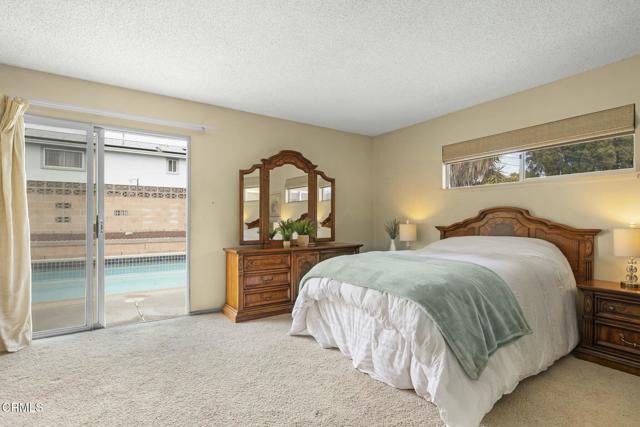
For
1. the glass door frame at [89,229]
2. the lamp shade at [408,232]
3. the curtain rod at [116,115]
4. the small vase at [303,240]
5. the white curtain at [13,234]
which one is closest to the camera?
the white curtain at [13,234]

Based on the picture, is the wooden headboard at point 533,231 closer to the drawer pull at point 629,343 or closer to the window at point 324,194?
the drawer pull at point 629,343

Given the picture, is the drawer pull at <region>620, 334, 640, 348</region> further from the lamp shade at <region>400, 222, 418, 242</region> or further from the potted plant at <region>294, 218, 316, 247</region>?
the potted plant at <region>294, 218, 316, 247</region>

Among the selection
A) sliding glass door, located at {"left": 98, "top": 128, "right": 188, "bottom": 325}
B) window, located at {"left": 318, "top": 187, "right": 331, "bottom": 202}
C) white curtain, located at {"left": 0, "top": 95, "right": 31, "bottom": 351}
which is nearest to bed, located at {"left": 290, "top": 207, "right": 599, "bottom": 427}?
window, located at {"left": 318, "top": 187, "right": 331, "bottom": 202}

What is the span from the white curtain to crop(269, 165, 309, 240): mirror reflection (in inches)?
96.8

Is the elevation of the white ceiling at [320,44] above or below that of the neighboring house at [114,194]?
above

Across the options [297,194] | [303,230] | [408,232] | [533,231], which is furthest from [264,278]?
[533,231]

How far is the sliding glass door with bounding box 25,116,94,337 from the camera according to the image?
3.24m

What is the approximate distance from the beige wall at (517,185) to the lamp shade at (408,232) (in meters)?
0.21

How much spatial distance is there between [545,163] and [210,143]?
3730 mm

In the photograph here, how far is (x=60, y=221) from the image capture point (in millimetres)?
3326

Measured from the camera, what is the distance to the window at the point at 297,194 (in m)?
4.60

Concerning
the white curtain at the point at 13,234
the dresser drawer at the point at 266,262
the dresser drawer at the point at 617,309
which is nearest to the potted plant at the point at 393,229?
the dresser drawer at the point at 266,262

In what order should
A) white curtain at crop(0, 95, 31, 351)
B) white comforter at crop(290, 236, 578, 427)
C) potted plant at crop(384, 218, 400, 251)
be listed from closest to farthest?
white comforter at crop(290, 236, 578, 427) → white curtain at crop(0, 95, 31, 351) → potted plant at crop(384, 218, 400, 251)

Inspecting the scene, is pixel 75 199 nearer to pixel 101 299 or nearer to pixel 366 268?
pixel 101 299
